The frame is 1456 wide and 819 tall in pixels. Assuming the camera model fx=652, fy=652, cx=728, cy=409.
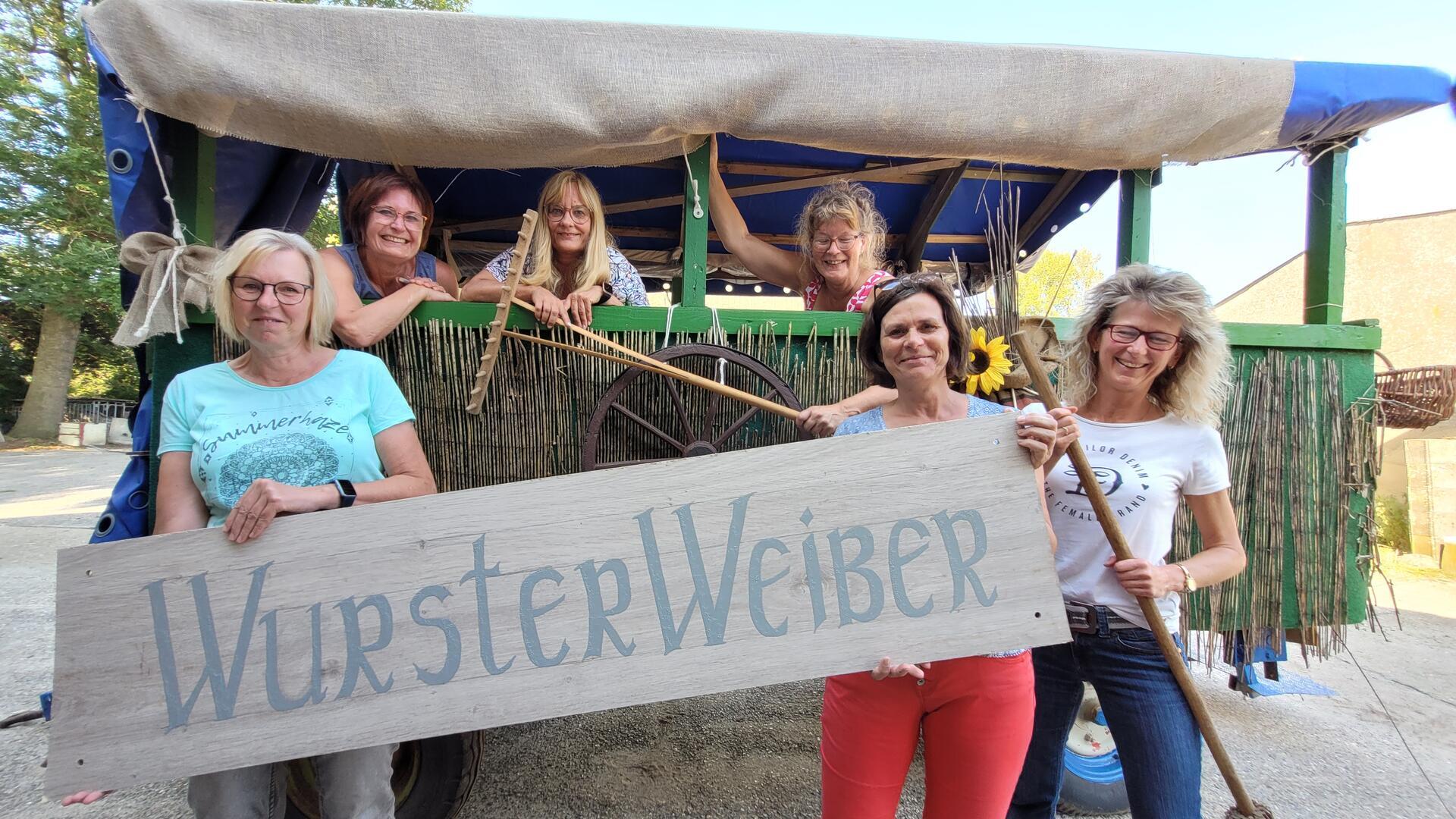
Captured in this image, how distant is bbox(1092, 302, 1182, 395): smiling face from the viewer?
1.58 metres

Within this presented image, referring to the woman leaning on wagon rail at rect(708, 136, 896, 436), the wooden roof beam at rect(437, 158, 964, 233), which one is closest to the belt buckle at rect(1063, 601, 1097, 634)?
the woman leaning on wagon rail at rect(708, 136, 896, 436)

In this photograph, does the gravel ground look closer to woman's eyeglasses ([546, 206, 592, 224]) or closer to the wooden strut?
the wooden strut

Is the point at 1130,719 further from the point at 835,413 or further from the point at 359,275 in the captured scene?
the point at 359,275

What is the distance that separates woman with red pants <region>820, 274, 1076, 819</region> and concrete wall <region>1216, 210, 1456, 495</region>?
31.9ft

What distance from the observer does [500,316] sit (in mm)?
1961

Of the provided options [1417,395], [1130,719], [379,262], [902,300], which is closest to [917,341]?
[902,300]

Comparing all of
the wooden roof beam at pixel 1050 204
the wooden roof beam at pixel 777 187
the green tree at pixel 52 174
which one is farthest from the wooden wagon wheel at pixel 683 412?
the green tree at pixel 52 174

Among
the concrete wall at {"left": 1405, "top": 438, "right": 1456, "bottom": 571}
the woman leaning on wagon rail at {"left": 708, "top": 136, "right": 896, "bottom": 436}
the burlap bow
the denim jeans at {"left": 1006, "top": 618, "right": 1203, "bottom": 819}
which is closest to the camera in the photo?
the denim jeans at {"left": 1006, "top": 618, "right": 1203, "bottom": 819}

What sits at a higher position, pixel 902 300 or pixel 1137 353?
pixel 902 300

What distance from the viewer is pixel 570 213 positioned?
2324mm

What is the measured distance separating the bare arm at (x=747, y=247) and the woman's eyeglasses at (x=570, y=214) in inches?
17.8

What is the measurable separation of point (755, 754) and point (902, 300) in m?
2.33

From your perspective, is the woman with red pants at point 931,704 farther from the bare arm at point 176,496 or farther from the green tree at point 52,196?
the green tree at point 52,196

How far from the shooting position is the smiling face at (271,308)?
1.54m
